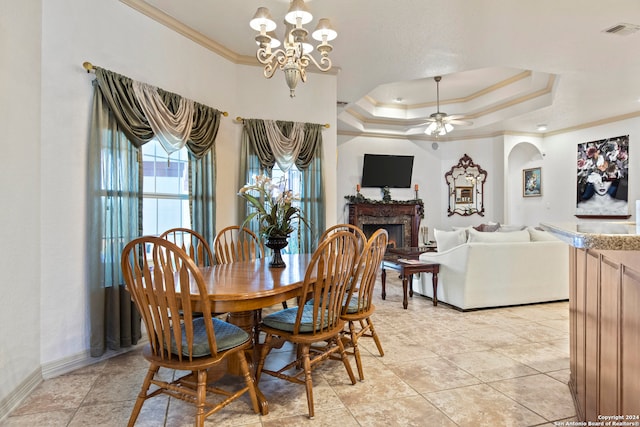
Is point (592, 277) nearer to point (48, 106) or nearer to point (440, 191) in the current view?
point (48, 106)

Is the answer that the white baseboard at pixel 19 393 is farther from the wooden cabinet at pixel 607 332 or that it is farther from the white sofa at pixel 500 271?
the white sofa at pixel 500 271

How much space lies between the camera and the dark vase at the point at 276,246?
261 cm

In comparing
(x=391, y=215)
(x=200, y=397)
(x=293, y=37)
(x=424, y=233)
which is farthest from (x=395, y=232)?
(x=200, y=397)

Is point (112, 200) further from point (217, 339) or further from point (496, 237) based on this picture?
point (496, 237)

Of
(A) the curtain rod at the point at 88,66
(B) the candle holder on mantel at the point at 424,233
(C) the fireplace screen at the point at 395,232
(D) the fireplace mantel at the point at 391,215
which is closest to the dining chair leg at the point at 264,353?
(A) the curtain rod at the point at 88,66

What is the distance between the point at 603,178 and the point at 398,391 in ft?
22.6

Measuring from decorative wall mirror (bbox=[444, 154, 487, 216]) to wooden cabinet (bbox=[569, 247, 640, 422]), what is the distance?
6684 mm

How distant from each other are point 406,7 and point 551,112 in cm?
446

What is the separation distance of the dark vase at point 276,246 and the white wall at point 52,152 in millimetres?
1403

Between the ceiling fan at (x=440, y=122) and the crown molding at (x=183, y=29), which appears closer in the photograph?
the crown molding at (x=183, y=29)

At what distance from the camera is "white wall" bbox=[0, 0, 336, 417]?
217 centimetres

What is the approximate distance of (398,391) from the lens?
2260mm

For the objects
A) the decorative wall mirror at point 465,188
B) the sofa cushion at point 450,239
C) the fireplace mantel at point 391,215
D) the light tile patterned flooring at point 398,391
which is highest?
the decorative wall mirror at point 465,188

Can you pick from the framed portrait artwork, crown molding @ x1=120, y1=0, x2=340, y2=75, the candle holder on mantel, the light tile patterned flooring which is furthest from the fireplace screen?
the light tile patterned flooring
